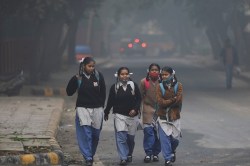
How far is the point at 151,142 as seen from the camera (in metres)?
12.4

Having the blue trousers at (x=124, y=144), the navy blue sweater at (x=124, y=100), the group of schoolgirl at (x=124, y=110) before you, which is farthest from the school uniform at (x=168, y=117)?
the blue trousers at (x=124, y=144)

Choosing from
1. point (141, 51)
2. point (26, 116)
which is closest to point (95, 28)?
point (141, 51)

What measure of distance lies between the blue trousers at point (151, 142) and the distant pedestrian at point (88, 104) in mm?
813

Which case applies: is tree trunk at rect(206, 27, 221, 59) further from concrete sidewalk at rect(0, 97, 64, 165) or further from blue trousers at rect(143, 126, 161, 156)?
blue trousers at rect(143, 126, 161, 156)

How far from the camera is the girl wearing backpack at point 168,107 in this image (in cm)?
1188

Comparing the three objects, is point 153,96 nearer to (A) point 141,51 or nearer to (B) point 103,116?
(B) point 103,116

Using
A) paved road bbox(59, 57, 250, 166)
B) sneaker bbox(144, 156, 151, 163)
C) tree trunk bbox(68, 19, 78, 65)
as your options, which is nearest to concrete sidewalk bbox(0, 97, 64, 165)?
paved road bbox(59, 57, 250, 166)

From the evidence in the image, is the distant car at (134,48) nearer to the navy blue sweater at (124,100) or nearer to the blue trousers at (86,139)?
the navy blue sweater at (124,100)

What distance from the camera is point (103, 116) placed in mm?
12695

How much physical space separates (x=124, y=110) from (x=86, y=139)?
729 mm

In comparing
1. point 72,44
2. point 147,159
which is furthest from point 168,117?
point 72,44

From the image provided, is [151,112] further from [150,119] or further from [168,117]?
[168,117]

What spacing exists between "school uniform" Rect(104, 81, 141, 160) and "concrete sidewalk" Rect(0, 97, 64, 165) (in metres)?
0.97

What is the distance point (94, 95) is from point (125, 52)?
265 feet
